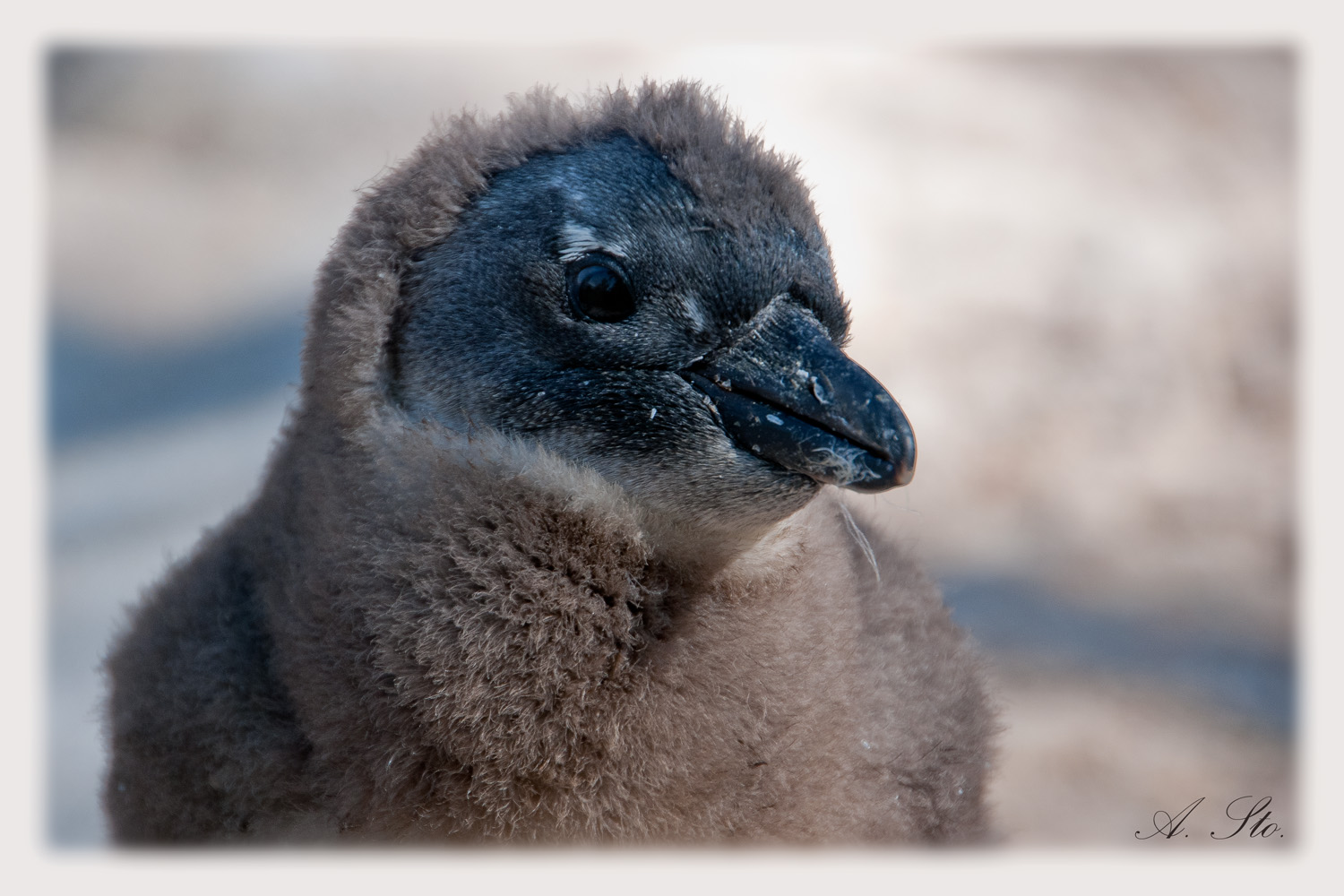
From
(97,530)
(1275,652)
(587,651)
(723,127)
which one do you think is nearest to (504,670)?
(587,651)

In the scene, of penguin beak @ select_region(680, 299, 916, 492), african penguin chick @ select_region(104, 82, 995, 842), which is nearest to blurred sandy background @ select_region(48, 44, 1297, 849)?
african penguin chick @ select_region(104, 82, 995, 842)

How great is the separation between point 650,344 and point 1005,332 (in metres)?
3.61

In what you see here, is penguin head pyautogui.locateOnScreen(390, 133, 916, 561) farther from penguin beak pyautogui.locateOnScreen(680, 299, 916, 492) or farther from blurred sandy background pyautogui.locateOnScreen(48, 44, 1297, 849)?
blurred sandy background pyautogui.locateOnScreen(48, 44, 1297, 849)

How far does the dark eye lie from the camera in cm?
168

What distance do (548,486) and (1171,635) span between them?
379cm

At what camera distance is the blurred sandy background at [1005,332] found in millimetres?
4188

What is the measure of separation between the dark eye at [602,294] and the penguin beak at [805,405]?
13cm

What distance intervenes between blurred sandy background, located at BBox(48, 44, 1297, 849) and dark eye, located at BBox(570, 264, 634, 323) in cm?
239

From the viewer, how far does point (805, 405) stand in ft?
5.23
